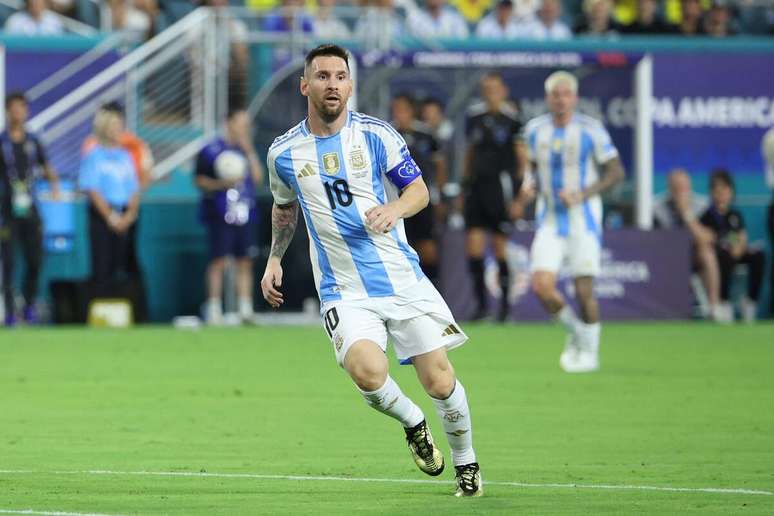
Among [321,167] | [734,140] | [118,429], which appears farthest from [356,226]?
[734,140]

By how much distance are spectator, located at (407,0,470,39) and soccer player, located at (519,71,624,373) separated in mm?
8264

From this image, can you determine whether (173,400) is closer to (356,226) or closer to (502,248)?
(356,226)

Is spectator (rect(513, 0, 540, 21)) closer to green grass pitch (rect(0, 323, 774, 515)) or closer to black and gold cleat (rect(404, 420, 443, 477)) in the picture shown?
Answer: green grass pitch (rect(0, 323, 774, 515))

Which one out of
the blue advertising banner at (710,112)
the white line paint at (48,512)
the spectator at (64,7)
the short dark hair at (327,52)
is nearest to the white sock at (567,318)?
the short dark hair at (327,52)

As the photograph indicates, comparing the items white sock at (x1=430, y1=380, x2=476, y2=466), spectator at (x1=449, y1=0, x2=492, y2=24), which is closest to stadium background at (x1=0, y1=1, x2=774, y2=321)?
spectator at (x1=449, y1=0, x2=492, y2=24)

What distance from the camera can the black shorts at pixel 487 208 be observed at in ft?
67.9

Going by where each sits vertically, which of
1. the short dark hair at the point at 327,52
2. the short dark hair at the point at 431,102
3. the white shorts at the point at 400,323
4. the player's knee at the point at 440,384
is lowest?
the player's knee at the point at 440,384

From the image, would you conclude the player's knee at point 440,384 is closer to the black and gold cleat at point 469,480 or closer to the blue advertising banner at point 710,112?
the black and gold cleat at point 469,480

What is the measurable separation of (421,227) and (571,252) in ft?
19.5

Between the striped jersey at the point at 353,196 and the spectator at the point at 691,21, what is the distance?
647 inches

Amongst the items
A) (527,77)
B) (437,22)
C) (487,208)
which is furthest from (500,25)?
(487,208)

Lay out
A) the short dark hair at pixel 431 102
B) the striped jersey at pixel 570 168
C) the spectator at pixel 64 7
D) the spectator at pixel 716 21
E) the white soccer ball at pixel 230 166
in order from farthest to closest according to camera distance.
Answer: the spectator at pixel 716 21 < the spectator at pixel 64 7 < the short dark hair at pixel 431 102 < the white soccer ball at pixel 230 166 < the striped jersey at pixel 570 168

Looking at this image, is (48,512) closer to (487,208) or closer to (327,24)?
(487,208)

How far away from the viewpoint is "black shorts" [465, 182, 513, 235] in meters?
20.7
